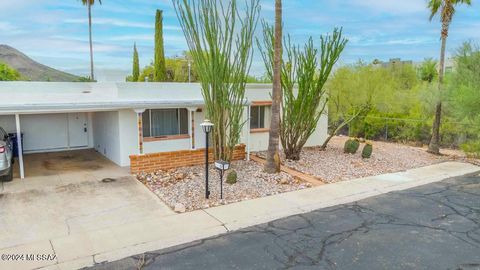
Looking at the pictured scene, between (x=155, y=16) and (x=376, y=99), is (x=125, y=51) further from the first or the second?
(x=376, y=99)

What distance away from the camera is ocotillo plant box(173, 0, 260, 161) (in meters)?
10.0

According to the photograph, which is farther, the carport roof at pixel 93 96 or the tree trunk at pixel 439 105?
the tree trunk at pixel 439 105

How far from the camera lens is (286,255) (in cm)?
552

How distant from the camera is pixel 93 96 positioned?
12.2m

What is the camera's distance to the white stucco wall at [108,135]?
1169cm

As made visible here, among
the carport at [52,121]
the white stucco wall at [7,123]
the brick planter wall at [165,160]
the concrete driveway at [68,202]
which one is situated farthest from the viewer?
the white stucco wall at [7,123]

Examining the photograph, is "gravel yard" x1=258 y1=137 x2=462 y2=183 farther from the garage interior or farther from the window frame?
the garage interior

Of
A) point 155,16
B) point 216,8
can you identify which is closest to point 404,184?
point 216,8

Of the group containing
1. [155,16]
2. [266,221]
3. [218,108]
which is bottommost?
[266,221]

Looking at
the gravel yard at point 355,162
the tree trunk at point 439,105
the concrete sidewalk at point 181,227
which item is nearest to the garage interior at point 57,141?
the concrete sidewalk at point 181,227

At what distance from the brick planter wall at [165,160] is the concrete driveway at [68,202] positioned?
0.54 meters

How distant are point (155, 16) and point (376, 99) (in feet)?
60.1

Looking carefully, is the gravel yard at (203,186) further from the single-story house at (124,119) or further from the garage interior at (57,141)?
the garage interior at (57,141)

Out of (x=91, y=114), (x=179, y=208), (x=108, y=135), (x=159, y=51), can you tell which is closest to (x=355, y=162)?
(x=179, y=208)
